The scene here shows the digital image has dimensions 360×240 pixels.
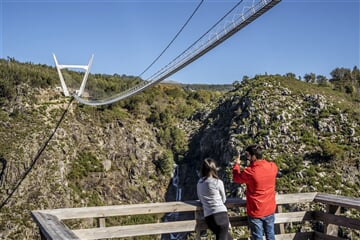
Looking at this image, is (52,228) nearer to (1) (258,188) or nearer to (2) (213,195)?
(2) (213,195)

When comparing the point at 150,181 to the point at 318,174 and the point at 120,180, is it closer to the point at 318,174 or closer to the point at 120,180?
the point at 120,180

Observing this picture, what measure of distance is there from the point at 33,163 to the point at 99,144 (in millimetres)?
5770

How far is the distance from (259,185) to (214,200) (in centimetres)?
45

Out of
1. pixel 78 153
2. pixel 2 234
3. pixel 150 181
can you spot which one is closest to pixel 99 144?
pixel 78 153

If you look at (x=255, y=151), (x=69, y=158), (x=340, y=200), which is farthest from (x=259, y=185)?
(x=69, y=158)

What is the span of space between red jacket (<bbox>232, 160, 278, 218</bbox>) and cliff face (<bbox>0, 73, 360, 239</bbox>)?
1944 centimetres

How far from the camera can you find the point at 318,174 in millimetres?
23750

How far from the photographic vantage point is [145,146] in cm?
3316

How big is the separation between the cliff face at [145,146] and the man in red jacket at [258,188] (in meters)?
19.4

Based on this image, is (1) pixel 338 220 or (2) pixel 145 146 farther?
Answer: (2) pixel 145 146

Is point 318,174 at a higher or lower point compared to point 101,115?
lower

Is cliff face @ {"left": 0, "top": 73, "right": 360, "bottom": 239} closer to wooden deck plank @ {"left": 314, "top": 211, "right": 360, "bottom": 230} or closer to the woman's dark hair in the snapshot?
wooden deck plank @ {"left": 314, "top": 211, "right": 360, "bottom": 230}

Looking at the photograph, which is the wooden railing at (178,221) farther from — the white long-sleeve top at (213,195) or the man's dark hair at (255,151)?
the man's dark hair at (255,151)

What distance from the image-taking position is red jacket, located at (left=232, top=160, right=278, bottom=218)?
358cm
